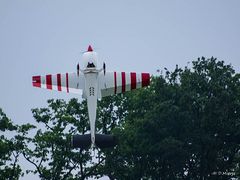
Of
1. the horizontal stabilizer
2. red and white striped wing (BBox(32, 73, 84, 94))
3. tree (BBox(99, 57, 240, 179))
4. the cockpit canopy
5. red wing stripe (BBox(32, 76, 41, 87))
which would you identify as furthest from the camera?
tree (BBox(99, 57, 240, 179))

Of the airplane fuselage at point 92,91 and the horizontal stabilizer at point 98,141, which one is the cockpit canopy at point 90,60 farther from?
the horizontal stabilizer at point 98,141

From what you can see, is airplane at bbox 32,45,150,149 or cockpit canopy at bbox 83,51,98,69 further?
cockpit canopy at bbox 83,51,98,69

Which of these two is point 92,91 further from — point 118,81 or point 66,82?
point 66,82

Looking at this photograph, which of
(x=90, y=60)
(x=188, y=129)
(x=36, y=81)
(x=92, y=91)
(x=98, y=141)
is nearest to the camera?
(x=98, y=141)

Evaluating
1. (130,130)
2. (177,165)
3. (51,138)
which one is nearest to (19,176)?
(51,138)

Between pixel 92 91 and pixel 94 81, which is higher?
pixel 94 81

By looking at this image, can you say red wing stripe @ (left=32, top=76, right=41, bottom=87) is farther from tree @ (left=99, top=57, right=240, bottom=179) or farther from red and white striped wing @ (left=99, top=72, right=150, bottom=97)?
tree @ (left=99, top=57, right=240, bottom=179)

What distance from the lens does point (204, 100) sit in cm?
6347

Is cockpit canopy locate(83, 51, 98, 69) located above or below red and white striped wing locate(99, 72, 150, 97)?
above

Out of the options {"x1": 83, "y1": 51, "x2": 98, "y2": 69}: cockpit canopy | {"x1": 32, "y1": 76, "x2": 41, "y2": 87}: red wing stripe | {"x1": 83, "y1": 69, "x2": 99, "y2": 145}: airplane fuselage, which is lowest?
{"x1": 83, "y1": 69, "x2": 99, "y2": 145}: airplane fuselage

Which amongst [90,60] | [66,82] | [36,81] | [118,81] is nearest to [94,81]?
[90,60]

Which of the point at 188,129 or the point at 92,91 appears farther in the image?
the point at 188,129

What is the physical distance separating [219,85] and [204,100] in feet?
9.40

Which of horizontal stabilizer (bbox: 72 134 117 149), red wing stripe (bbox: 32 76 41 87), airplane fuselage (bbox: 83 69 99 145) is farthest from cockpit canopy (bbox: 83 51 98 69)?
horizontal stabilizer (bbox: 72 134 117 149)
